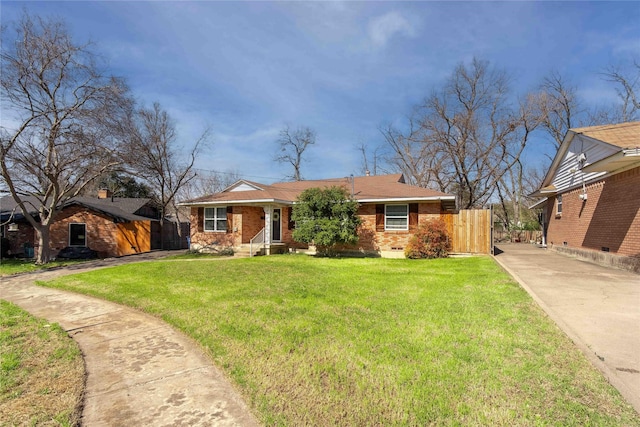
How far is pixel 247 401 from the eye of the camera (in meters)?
2.84

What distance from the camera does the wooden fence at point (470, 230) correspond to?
13.8 m

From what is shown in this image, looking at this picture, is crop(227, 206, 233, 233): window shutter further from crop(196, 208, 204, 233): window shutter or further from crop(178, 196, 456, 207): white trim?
crop(196, 208, 204, 233): window shutter

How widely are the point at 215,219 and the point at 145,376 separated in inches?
581

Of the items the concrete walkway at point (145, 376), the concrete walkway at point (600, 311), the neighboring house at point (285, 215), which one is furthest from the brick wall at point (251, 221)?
the concrete walkway at point (600, 311)

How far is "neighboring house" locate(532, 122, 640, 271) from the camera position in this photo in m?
8.84

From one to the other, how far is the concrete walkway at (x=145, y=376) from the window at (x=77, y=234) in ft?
51.7

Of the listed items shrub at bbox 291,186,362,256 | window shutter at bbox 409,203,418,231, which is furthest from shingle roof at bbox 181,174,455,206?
shrub at bbox 291,186,362,256

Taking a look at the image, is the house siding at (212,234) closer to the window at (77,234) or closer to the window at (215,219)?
the window at (215,219)

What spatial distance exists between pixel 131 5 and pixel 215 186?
33.7 metres

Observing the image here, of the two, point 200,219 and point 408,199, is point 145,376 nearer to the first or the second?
point 408,199

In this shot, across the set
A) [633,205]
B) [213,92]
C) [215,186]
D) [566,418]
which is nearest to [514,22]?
[633,205]

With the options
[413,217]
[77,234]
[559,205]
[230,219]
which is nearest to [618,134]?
[559,205]

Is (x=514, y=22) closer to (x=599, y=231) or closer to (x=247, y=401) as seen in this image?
(x=599, y=231)

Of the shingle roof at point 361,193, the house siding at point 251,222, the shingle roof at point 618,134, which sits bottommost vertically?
the house siding at point 251,222
